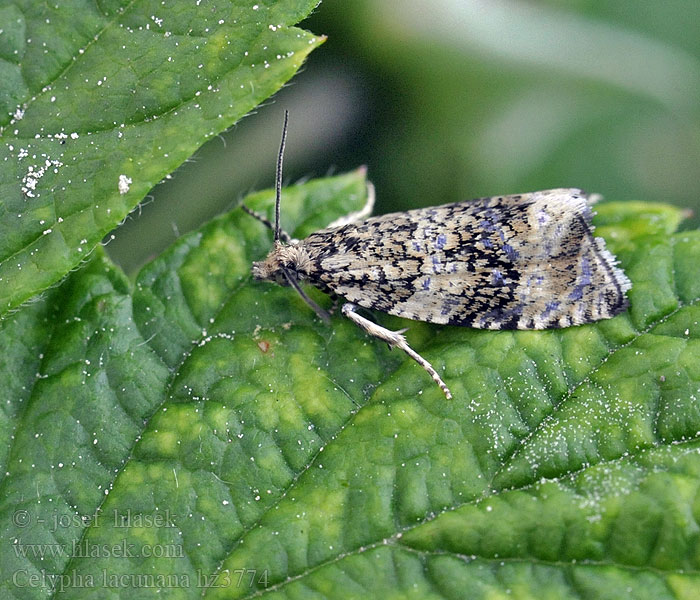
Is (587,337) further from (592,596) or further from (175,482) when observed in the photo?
(175,482)

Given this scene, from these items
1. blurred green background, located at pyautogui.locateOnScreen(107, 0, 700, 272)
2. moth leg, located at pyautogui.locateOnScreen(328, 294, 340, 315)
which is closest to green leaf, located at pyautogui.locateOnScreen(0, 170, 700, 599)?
moth leg, located at pyautogui.locateOnScreen(328, 294, 340, 315)

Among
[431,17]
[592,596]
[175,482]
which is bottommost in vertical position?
[592,596]

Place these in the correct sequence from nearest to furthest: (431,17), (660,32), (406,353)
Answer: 1. (406,353)
2. (431,17)
3. (660,32)

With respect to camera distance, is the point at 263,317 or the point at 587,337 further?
the point at 263,317

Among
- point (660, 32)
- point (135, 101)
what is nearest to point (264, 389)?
point (135, 101)

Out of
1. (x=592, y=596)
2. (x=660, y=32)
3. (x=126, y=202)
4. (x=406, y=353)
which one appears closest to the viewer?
(x=592, y=596)

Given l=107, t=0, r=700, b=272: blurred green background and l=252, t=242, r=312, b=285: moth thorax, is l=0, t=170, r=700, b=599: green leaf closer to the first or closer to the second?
l=252, t=242, r=312, b=285: moth thorax
